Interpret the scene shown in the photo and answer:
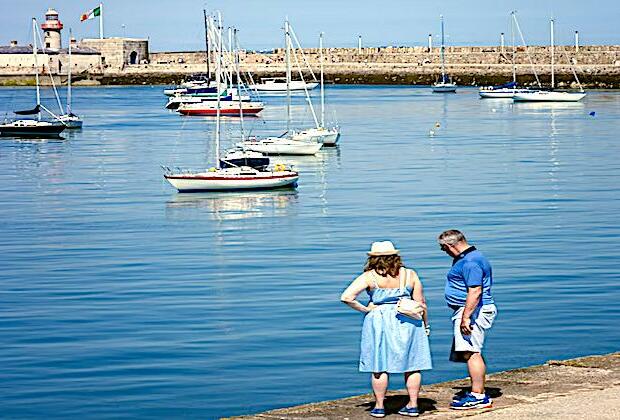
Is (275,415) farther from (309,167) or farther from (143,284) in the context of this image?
(309,167)

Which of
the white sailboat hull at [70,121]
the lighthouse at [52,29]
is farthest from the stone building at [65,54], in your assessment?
the white sailboat hull at [70,121]

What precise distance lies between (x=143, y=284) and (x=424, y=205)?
46.1ft

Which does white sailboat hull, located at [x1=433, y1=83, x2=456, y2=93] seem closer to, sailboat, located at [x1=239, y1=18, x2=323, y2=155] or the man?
sailboat, located at [x1=239, y1=18, x2=323, y2=155]

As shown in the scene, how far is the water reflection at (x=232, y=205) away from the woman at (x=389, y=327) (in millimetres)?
24203

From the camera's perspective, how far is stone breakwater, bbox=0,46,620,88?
138625 millimetres

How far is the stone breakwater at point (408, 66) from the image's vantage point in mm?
138625

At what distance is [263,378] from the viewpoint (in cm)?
1575

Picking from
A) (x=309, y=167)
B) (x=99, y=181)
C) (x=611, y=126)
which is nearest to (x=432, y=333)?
(x=99, y=181)

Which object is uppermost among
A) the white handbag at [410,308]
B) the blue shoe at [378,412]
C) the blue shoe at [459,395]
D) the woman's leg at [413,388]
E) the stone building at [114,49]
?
the stone building at [114,49]

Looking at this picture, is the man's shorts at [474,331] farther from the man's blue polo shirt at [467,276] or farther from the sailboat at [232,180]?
the sailboat at [232,180]

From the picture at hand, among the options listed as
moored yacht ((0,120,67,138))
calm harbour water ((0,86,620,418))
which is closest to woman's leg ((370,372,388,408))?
calm harbour water ((0,86,620,418))

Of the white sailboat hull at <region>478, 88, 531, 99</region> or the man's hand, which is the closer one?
the man's hand

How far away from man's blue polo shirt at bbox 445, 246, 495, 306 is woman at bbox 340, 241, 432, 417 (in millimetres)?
442

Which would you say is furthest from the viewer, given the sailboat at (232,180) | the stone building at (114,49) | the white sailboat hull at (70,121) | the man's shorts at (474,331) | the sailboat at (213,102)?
the stone building at (114,49)
